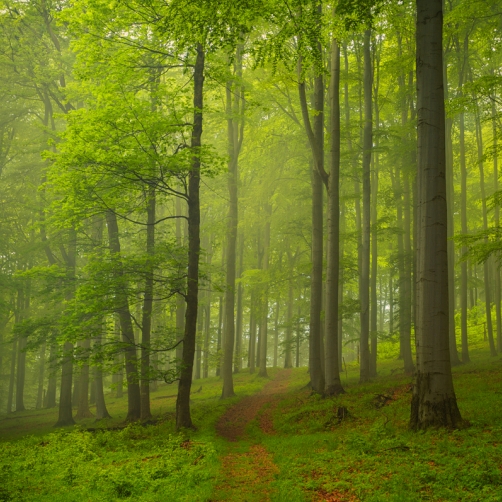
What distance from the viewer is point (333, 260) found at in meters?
14.6

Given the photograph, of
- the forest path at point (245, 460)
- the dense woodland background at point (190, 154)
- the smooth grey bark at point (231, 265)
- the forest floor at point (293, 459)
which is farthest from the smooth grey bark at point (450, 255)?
the smooth grey bark at point (231, 265)

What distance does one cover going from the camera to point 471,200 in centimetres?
2941

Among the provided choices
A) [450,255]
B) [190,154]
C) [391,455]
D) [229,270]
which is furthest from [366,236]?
[391,455]

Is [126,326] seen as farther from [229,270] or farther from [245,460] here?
[245,460]

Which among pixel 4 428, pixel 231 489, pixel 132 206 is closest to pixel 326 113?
pixel 132 206

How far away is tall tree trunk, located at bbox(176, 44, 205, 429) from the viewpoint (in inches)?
497

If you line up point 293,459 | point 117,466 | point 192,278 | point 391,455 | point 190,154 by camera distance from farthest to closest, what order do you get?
point 192,278
point 190,154
point 117,466
point 293,459
point 391,455

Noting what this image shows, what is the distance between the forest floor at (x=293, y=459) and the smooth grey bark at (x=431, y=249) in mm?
526

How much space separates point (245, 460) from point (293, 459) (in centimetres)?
108

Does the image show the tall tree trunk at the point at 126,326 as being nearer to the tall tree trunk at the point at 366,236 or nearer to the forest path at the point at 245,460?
the forest path at the point at 245,460

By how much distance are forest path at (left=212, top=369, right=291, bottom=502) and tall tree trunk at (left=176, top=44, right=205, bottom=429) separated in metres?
1.26

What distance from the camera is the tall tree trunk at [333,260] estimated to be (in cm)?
1430

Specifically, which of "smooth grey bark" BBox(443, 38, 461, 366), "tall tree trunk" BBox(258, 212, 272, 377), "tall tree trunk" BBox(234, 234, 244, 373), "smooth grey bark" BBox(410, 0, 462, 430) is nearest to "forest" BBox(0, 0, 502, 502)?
"smooth grey bark" BBox(410, 0, 462, 430)

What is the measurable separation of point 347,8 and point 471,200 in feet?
77.2
